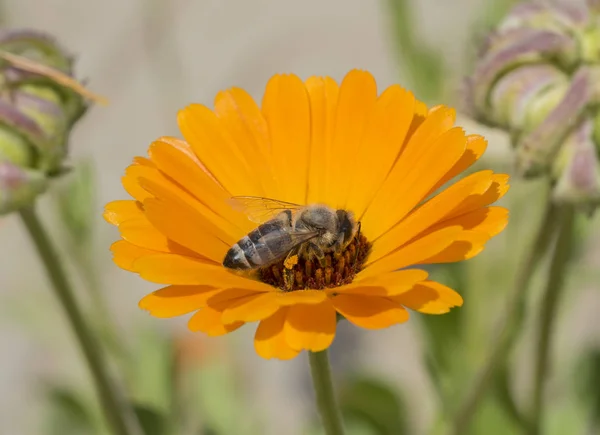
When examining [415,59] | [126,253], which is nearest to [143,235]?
[126,253]

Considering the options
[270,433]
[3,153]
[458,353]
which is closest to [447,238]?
[3,153]

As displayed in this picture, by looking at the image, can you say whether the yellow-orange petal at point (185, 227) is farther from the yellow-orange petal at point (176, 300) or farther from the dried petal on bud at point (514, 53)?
the dried petal on bud at point (514, 53)

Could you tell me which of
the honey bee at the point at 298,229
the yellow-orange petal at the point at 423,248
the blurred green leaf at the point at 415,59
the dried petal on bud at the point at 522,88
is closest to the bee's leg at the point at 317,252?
the honey bee at the point at 298,229

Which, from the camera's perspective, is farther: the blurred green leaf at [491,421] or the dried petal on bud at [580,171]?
the blurred green leaf at [491,421]

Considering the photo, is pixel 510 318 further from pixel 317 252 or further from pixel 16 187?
pixel 16 187

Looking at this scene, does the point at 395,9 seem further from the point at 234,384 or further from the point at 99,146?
the point at 99,146

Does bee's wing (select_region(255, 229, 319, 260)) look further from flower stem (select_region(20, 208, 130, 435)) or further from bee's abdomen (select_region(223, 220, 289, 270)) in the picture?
flower stem (select_region(20, 208, 130, 435))
